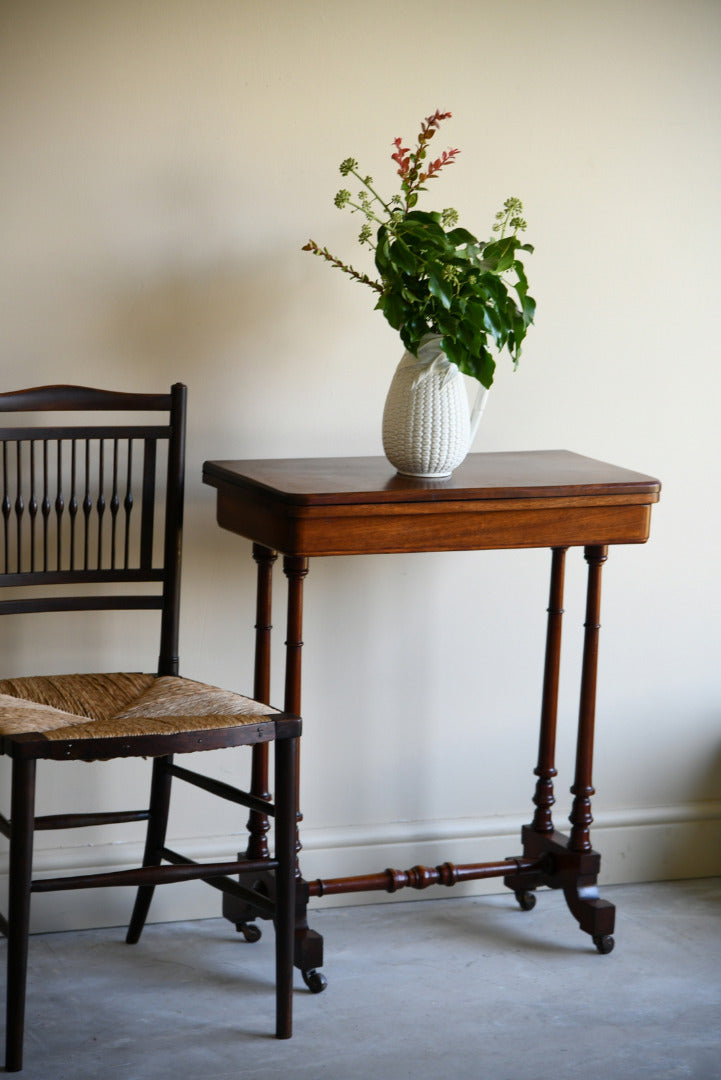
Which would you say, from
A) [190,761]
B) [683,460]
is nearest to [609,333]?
[683,460]

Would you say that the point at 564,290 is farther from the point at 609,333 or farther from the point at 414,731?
the point at 414,731

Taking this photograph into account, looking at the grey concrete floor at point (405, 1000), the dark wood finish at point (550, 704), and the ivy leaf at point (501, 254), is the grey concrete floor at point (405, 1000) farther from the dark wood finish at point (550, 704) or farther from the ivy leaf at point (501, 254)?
the ivy leaf at point (501, 254)

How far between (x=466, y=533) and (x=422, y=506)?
108 mm

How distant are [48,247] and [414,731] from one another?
49.0 inches

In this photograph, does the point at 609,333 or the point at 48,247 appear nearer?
the point at 48,247

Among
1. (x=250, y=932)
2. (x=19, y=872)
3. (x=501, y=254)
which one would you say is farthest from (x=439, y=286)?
(x=250, y=932)

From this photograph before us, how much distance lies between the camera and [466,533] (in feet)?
7.53

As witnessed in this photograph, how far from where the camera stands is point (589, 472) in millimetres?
2490

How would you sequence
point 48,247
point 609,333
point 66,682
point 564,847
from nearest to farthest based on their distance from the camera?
point 66,682
point 48,247
point 564,847
point 609,333

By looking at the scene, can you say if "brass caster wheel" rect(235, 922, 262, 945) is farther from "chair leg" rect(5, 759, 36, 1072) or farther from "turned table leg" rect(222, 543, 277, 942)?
"chair leg" rect(5, 759, 36, 1072)

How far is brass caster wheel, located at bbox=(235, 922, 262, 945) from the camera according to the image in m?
2.59

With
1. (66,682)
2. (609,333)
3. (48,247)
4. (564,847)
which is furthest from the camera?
(609,333)

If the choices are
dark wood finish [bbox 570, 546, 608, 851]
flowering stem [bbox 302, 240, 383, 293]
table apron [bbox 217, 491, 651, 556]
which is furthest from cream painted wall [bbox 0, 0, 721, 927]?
table apron [bbox 217, 491, 651, 556]

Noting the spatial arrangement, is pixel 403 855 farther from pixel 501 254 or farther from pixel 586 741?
pixel 501 254
